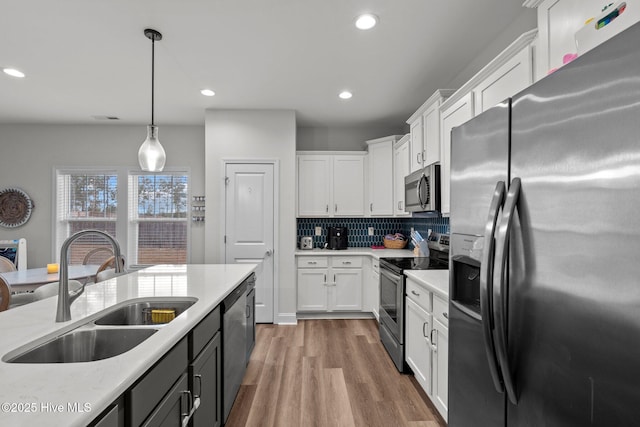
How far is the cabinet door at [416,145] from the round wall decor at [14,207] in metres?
5.50

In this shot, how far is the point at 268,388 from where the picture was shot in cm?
246

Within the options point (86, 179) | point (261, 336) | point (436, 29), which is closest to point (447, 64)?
point (436, 29)

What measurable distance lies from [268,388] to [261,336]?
1160 millimetres

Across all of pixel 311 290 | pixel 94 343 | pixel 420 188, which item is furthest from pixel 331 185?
pixel 94 343

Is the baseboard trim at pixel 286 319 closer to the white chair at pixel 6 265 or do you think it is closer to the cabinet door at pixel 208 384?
the cabinet door at pixel 208 384

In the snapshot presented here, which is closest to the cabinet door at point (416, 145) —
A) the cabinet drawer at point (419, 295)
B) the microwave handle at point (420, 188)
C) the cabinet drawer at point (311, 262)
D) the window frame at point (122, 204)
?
Result: the microwave handle at point (420, 188)

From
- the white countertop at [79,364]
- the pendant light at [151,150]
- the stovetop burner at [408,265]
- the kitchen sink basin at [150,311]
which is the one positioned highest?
the pendant light at [151,150]

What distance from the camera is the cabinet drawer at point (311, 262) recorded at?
4145mm

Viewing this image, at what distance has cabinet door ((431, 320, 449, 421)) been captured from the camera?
1.88 meters

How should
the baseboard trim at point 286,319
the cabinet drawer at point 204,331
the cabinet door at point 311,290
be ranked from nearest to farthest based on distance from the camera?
the cabinet drawer at point 204,331 < the baseboard trim at point 286,319 < the cabinet door at point 311,290

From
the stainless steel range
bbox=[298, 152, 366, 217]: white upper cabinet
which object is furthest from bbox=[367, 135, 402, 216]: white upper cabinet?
the stainless steel range

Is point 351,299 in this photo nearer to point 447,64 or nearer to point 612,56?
point 447,64

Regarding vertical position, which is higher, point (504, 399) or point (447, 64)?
point (447, 64)

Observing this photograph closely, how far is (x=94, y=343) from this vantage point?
1.28 m
